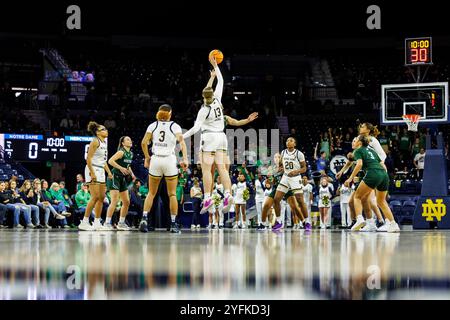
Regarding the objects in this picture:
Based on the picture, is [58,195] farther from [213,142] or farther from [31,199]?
[213,142]

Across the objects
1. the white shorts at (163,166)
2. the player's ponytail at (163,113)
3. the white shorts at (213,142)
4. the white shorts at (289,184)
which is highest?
the player's ponytail at (163,113)

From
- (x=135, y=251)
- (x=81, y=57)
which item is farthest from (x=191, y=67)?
(x=135, y=251)

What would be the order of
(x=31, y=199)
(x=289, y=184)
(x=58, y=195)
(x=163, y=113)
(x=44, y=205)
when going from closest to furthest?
(x=163, y=113) → (x=289, y=184) → (x=31, y=199) → (x=44, y=205) → (x=58, y=195)

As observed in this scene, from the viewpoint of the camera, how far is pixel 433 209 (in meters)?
17.8

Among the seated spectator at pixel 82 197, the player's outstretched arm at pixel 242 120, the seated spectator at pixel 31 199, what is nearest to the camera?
the player's outstretched arm at pixel 242 120

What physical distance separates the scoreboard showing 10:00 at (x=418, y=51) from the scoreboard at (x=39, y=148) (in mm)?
11037

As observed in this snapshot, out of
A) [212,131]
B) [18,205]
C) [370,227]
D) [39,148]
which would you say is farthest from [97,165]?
[39,148]

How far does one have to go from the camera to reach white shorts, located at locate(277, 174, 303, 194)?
14227 mm

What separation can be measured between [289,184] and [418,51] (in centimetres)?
857

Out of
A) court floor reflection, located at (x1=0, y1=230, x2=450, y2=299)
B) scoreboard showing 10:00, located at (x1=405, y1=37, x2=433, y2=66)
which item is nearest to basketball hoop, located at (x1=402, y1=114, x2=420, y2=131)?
scoreboard showing 10:00, located at (x1=405, y1=37, x2=433, y2=66)

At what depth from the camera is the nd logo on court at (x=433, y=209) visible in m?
17.7

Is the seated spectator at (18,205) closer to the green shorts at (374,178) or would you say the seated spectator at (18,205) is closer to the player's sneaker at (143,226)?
the player's sneaker at (143,226)

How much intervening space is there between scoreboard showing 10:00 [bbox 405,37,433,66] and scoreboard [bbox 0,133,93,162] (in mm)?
11037

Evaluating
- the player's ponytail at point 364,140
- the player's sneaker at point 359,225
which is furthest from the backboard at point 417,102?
the player's ponytail at point 364,140
